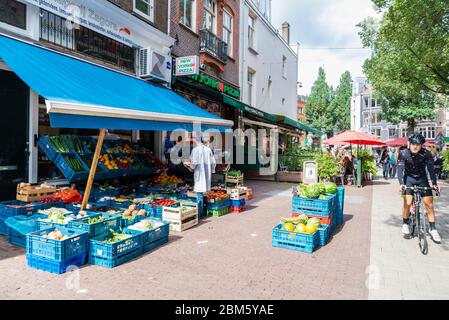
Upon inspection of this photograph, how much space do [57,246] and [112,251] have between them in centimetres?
73

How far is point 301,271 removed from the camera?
4918 mm

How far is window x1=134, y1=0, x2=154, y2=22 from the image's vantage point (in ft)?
35.6

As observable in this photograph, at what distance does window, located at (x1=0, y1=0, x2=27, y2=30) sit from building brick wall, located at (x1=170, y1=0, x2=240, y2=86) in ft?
19.4

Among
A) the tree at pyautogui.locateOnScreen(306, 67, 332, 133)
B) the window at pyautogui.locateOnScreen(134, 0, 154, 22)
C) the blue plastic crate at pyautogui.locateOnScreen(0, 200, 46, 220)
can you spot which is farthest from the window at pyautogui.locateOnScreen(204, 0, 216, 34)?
the tree at pyautogui.locateOnScreen(306, 67, 332, 133)

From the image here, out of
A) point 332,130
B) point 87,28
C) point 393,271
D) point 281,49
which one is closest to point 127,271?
point 393,271

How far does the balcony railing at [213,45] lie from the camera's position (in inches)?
568

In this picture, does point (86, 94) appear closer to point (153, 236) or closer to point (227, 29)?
point (153, 236)

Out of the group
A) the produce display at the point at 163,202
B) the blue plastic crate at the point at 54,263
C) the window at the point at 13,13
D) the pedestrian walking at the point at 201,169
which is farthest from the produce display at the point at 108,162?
the blue plastic crate at the point at 54,263

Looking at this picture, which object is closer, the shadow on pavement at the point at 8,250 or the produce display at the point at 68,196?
the shadow on pavement at the point at 8,250

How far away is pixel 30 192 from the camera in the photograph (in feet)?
22.1

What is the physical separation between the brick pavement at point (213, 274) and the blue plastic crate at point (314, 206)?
599mm

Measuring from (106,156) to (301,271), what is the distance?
625 centimetres

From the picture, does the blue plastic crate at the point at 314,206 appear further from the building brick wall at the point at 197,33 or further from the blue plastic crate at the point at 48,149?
the building brick wall at the point at 197,33

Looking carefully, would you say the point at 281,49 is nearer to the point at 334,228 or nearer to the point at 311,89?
the point at 334,228
